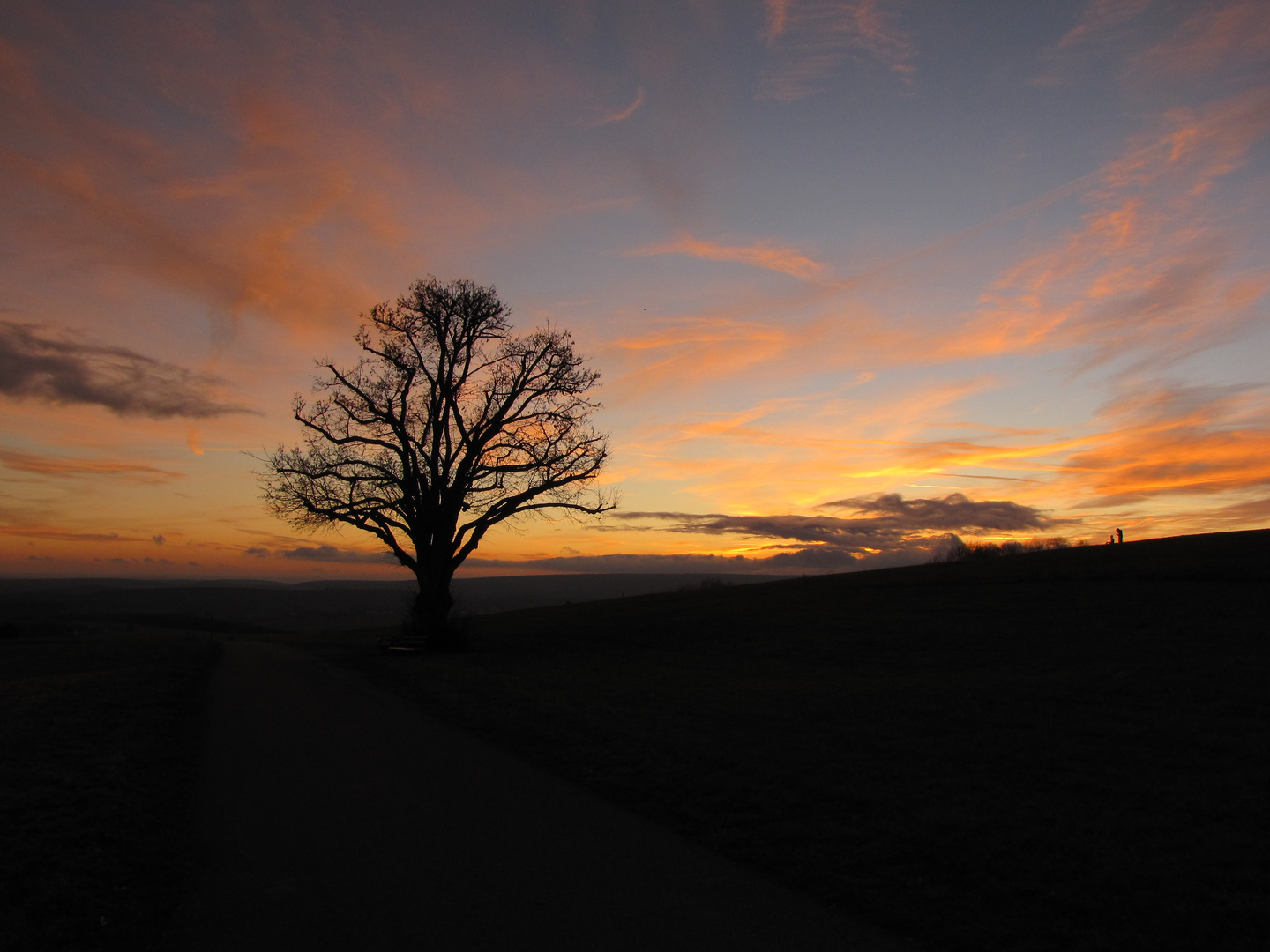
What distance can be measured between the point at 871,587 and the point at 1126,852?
3468cm

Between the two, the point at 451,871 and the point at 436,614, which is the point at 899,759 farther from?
the point at 436,614

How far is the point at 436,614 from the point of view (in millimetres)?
31281

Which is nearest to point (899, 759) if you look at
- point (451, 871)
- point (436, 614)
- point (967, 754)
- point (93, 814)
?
point (967, 754)

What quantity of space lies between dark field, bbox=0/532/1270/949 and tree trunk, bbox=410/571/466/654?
3897mm

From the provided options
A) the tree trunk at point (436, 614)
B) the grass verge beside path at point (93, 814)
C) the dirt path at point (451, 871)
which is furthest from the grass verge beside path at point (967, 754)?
the grass verge beside path at point (93, 814)

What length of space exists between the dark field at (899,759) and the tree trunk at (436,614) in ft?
12.8

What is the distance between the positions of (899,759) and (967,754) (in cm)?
107

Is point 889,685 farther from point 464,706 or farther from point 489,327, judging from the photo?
point 489,327

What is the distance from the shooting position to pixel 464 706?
1645cm

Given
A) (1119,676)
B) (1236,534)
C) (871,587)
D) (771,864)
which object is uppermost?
(1236,534)

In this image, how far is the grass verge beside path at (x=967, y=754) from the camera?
6039 mm

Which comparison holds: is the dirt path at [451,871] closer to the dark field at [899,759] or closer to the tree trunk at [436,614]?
the dark field at [899,759]

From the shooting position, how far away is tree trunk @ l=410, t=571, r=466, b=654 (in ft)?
102

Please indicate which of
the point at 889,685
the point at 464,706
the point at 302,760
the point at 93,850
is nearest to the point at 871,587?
the point at 889,685
